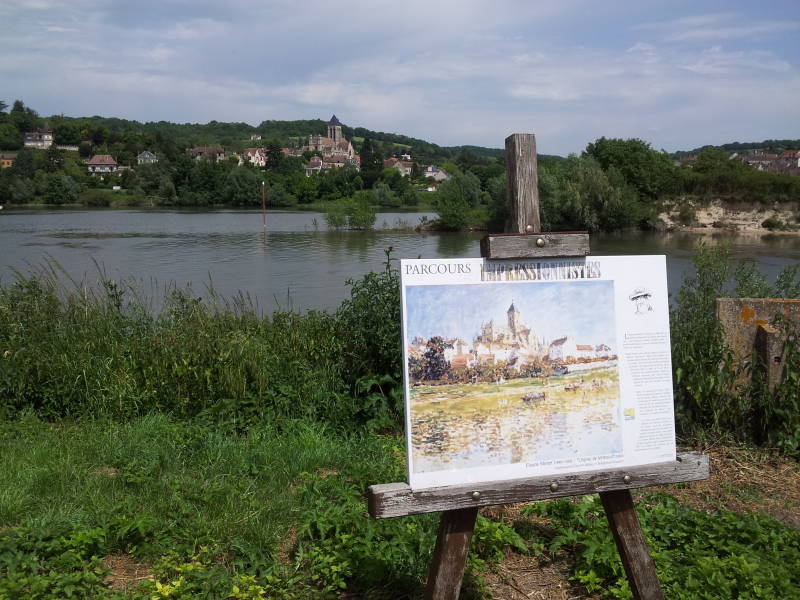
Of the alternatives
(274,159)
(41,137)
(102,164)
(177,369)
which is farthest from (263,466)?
(41,137)

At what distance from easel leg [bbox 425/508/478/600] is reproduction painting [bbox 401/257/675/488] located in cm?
16

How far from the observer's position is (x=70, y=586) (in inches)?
102

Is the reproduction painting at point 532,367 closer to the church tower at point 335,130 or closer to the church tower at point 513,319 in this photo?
the church tower at point 513,319

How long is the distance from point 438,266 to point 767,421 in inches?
124

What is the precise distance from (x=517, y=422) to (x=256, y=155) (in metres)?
121

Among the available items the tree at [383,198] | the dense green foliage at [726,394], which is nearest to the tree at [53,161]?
the tree at [383,198]

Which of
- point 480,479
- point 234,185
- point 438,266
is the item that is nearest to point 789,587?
point 480,479

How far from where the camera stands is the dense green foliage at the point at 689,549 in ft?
8.99

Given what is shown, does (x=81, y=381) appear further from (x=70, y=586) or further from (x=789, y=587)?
(x=789, y=587)

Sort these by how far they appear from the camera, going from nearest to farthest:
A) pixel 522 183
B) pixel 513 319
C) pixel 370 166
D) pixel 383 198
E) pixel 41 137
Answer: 1. pixel 513 319
2. pixel 522 183
3. pixel 383 198
4. pixel 370 166
5. pixel 41 137

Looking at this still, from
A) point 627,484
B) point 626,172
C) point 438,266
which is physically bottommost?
point 627,484

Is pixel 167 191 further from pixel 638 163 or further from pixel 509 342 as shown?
pixel 509 342

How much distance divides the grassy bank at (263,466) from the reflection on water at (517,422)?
74 cm

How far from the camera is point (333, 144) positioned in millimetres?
165250
